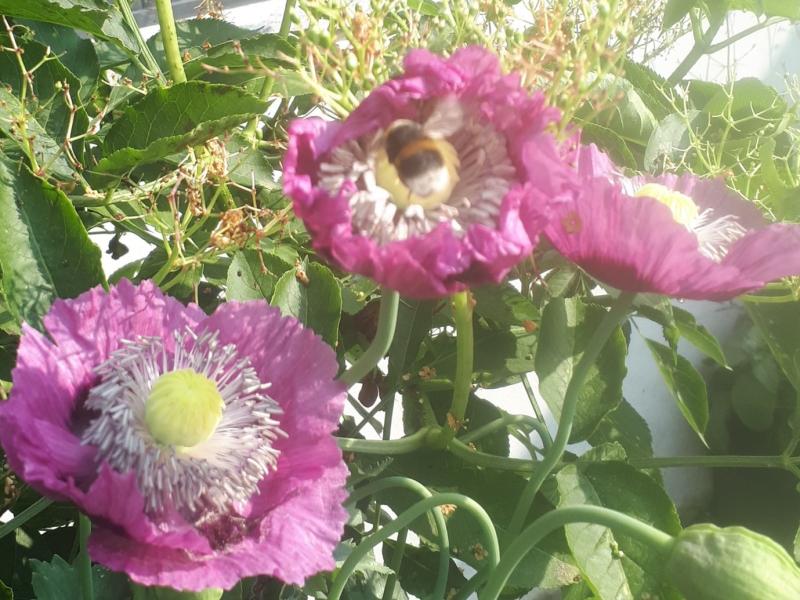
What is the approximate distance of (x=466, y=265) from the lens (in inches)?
9.7

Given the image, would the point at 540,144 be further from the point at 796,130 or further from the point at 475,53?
the point at 796,130

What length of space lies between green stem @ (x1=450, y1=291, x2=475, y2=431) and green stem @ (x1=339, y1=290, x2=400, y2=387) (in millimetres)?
36

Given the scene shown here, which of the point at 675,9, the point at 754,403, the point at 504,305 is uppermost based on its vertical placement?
the point at 675,9

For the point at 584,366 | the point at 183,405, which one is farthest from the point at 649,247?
A: the point at 183,405

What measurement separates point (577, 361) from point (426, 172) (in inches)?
5.6

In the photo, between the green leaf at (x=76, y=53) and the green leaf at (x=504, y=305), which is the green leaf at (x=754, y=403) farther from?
the green leaf at (x=76, y=53)

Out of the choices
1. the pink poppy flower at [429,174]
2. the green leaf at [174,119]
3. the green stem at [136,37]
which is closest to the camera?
the pink poppy flower at [429,174]

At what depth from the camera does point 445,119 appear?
28 centimetres

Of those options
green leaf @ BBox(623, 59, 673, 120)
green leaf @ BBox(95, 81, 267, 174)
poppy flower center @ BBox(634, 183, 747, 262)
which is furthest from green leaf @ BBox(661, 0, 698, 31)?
green leaf @ BBox(95, 81, 267, 174)

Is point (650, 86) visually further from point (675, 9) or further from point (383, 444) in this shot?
point (383, 444)

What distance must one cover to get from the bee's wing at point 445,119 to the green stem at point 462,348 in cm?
5

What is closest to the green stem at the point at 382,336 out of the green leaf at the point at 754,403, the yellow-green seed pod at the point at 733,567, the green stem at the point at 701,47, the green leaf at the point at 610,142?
the yellow-green seed pod at the point at 733,567

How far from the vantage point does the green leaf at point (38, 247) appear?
317 millimetres

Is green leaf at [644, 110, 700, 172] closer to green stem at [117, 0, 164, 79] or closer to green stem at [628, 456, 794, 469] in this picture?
green stem at [628, 456, 794, 469]
